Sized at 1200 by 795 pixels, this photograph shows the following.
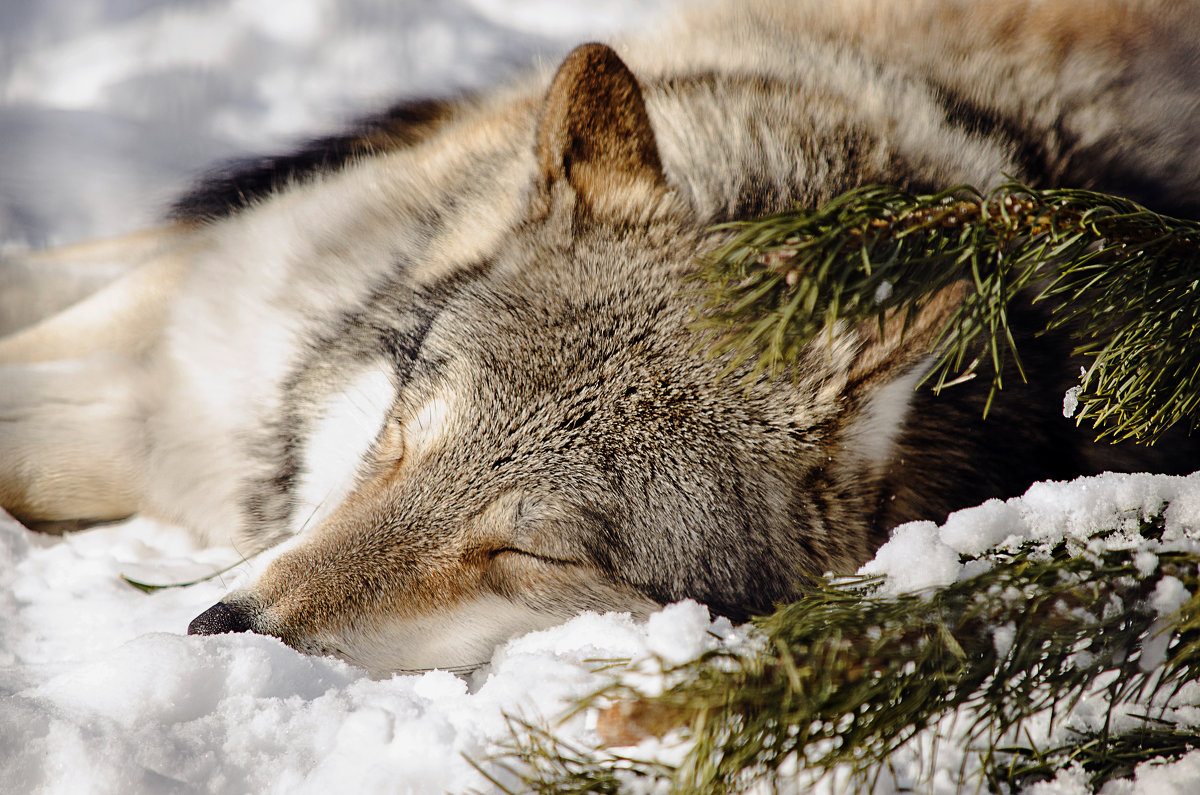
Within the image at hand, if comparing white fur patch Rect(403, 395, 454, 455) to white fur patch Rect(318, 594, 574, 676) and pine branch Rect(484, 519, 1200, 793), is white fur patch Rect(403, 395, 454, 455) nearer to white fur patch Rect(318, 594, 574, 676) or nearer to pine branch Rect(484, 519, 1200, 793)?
white fur patch Rect(318, 594, 574, 676)

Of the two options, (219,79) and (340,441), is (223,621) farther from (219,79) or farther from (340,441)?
(219,79)

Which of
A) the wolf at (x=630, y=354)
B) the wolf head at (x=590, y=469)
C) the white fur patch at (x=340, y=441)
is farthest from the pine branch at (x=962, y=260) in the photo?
the white fur patch at (x=340, y=441)

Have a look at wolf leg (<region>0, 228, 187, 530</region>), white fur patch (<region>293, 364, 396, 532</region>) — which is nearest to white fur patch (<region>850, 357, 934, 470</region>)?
white fur patch (<region>293, 364, 396, 532</region>)

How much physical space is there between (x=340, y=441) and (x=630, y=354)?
79 cm

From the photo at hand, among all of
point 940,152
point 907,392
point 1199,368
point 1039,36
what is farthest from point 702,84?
point 1199,368

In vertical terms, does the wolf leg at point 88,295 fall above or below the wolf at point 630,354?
below

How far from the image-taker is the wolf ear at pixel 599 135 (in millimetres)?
1590

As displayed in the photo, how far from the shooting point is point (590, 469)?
4.94ft

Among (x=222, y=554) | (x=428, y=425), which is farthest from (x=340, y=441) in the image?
(x=222, y=554)

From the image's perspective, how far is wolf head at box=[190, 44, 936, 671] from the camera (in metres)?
1.49

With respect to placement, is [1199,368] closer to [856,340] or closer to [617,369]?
[856,340]

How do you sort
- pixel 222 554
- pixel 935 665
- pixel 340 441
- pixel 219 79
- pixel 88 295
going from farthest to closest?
pixel 88 295
pixel 219 79
pixel 222 554
pixel 340 441
pixel 935 665

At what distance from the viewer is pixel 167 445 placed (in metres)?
2.27

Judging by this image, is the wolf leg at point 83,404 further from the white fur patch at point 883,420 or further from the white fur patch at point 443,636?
the white fur patch at point 883,420
